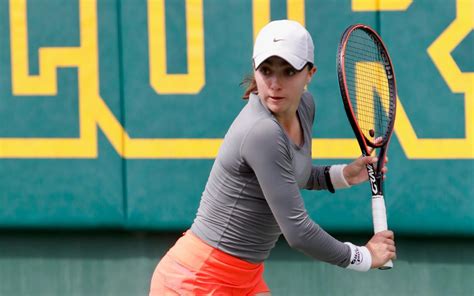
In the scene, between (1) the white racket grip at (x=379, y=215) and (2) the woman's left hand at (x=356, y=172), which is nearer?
(1) the white racket grip at (x=379, y=215)

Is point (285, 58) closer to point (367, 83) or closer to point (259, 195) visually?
point (259, 195)

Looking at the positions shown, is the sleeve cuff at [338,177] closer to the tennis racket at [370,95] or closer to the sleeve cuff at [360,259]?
the tennis racket at [370,95]

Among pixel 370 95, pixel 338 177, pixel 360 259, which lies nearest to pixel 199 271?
pixel 360 259

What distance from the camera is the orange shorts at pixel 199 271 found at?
3.20 m

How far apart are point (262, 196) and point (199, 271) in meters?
0.30

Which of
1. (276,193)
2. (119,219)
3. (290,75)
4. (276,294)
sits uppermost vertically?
(290,75)

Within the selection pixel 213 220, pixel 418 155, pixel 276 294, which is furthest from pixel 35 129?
pixel 213 220

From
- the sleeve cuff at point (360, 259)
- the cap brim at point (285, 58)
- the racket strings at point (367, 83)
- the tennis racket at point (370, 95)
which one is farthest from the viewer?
the racket strings at point (367, 83)

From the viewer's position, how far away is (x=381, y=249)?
319 cm

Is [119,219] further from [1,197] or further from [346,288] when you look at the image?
[346,288]

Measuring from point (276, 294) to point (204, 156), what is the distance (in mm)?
724

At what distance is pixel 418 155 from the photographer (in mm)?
4672

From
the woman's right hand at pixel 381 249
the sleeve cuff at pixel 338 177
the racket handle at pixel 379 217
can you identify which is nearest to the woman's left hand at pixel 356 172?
the sleeve cuff at pixel 338 177

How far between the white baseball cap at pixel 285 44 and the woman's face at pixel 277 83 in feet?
0.08
